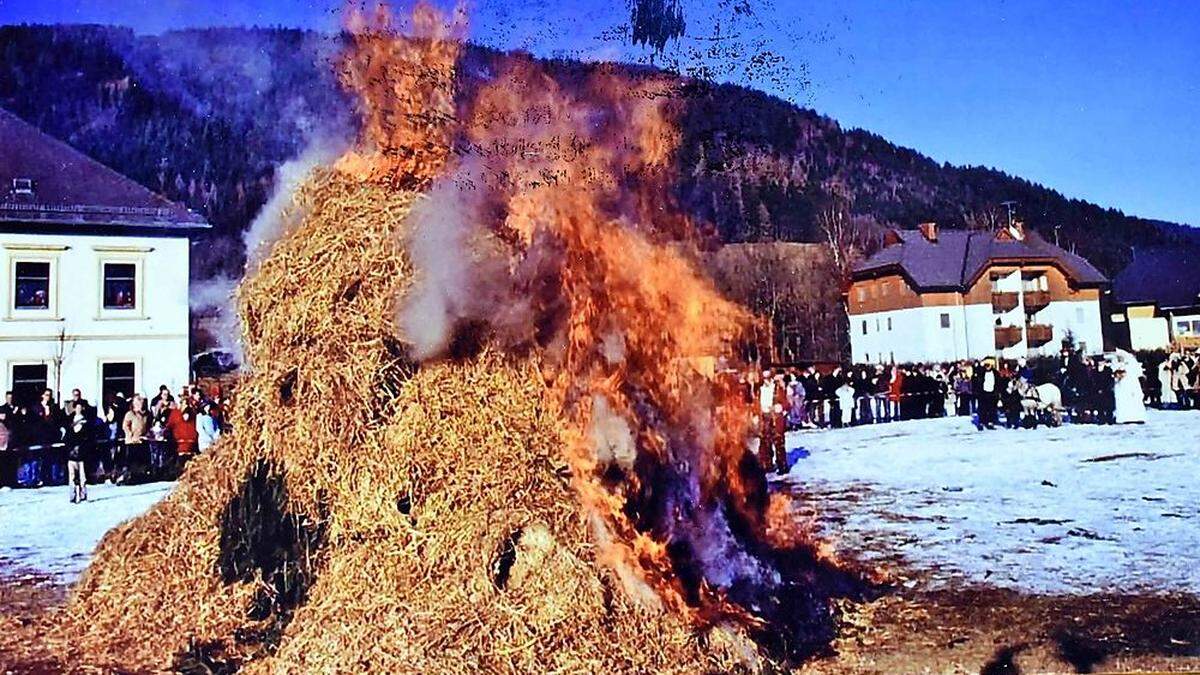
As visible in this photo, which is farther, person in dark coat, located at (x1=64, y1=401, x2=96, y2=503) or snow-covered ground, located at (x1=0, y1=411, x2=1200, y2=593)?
snow-covered ground, located at (x1=0, y1=411, x2=1200, y2=593)

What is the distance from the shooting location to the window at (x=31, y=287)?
11.4ft

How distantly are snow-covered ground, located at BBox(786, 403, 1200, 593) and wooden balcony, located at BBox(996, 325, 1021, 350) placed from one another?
1.38 ft

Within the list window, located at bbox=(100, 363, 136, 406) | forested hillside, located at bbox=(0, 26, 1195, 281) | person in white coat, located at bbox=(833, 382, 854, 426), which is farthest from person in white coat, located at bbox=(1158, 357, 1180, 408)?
window, located at bbox=(100, 363, 136, 406)

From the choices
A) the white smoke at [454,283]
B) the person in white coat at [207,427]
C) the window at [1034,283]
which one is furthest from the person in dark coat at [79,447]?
the window at [1034,283]

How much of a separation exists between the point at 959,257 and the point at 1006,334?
0.44m

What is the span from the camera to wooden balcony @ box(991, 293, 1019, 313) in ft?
13.5

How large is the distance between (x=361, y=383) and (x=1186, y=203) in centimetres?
434

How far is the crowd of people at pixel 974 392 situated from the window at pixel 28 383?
2.96m

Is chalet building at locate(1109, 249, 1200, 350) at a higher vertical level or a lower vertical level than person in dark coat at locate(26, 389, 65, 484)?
higher

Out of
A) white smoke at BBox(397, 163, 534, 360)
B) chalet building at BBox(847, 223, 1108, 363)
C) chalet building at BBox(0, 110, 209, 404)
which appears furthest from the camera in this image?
chalet building at BBox(847, 223, 1108, 363)

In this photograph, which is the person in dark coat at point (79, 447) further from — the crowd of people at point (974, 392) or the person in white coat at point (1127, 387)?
the person in white coat at point (1127, 387)

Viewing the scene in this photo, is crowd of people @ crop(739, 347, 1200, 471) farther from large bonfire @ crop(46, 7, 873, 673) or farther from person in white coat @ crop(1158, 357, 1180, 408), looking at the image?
large bonfire @ crop(46, 7, 873, 673)

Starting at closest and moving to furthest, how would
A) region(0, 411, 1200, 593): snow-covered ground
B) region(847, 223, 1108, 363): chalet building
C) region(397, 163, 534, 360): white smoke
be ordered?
region(397, 163, 534, 360): white smoke
region(0, 411, 1200, 593): snow-covered ground
region(847, 223, 1108, 363): chalet building

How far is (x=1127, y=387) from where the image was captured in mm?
4219
